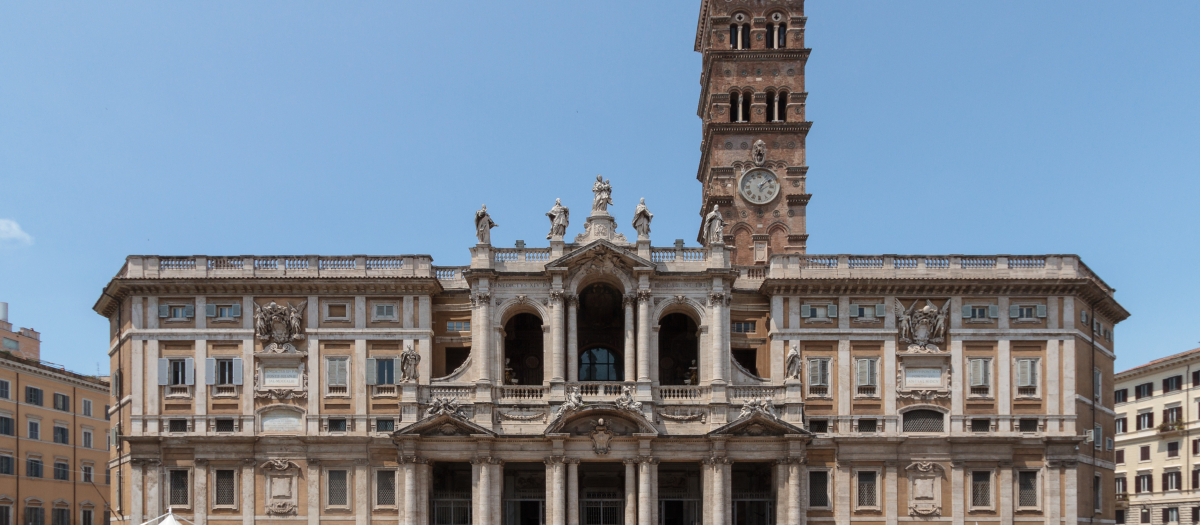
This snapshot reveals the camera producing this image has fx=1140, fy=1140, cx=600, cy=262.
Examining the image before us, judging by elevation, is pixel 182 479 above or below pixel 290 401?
below

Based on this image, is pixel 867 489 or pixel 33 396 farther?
pixel 33 396

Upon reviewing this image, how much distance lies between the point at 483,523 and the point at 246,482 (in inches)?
538

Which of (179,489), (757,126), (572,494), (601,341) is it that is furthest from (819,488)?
(179,489)

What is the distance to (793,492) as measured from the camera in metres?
61.3

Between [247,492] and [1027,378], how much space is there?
44054mm

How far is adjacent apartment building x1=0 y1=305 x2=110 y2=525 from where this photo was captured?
77.8 metres

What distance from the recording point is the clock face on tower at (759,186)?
79375 mm

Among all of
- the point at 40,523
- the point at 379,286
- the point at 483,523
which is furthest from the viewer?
the point at 40,523

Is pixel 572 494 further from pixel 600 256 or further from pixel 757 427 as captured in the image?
pixel 600 256

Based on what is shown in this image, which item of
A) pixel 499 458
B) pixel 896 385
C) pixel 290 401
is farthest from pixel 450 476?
pixel 896 385

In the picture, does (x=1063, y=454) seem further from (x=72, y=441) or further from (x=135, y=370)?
(x=72, y=441)

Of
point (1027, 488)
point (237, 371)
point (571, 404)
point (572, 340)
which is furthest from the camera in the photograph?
point (237, 371)

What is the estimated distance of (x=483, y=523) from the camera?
60688 millimetres

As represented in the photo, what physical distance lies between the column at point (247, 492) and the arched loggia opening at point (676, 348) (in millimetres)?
23876
